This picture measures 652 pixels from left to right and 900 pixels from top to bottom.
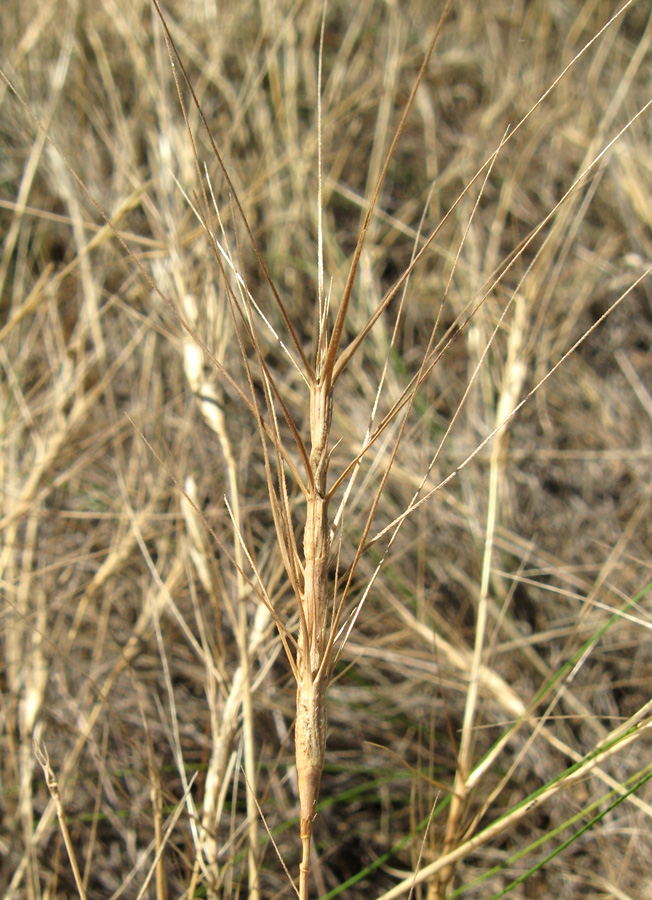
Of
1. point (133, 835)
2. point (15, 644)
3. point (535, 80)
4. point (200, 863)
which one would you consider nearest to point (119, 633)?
point (15, 644)

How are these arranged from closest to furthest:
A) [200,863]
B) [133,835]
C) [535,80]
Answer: [200,863] → [133,835] → [535,80]

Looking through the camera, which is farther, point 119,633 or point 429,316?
point 429,316

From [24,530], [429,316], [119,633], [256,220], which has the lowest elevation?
[119,633]

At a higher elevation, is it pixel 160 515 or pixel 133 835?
pixel 160 515

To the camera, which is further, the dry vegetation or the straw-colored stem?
the dry vegetation

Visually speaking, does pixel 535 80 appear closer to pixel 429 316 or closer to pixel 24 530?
pixel 429 316

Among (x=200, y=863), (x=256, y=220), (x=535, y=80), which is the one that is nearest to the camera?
(x=200, y=863)

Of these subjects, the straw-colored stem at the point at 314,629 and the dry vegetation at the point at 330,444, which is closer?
the straw-colored stem at the point at 314,629

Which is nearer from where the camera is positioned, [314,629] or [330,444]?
[314,629]
